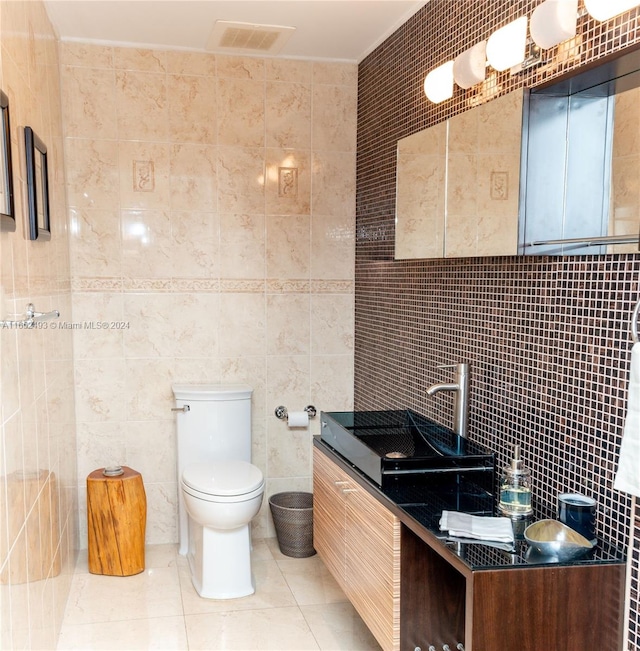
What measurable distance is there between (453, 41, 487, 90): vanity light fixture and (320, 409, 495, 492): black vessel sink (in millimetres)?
1207

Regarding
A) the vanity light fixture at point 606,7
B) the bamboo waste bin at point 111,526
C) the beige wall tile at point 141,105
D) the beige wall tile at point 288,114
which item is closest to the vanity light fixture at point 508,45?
the vanity light fixture at point 606,7

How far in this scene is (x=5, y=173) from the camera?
6.06 feet

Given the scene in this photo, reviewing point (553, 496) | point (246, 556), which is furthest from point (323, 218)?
point (553, 496)

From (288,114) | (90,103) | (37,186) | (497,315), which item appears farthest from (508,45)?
(90,103)

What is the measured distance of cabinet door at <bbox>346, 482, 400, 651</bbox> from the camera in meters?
2.14

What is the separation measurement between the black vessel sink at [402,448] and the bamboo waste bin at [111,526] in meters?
1.08

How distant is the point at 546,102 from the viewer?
6.60 ft

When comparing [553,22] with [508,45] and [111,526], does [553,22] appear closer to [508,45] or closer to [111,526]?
[508,45]

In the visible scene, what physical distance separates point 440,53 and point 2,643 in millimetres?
2422

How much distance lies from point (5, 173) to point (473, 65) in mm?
1452

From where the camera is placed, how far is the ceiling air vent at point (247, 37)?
3170 millimetres

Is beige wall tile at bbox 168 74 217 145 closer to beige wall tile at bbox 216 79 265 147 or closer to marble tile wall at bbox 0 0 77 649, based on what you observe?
beige wall tile at bbox 216 79 265 147

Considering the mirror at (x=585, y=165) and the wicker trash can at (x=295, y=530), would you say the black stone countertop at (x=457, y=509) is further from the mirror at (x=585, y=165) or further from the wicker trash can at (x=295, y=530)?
the wicker trash can at (x=295, y=530)

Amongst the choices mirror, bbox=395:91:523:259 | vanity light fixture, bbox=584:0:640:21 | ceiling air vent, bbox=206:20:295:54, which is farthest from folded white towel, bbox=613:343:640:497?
ceiling air vent, bbox=206:20:295:54
